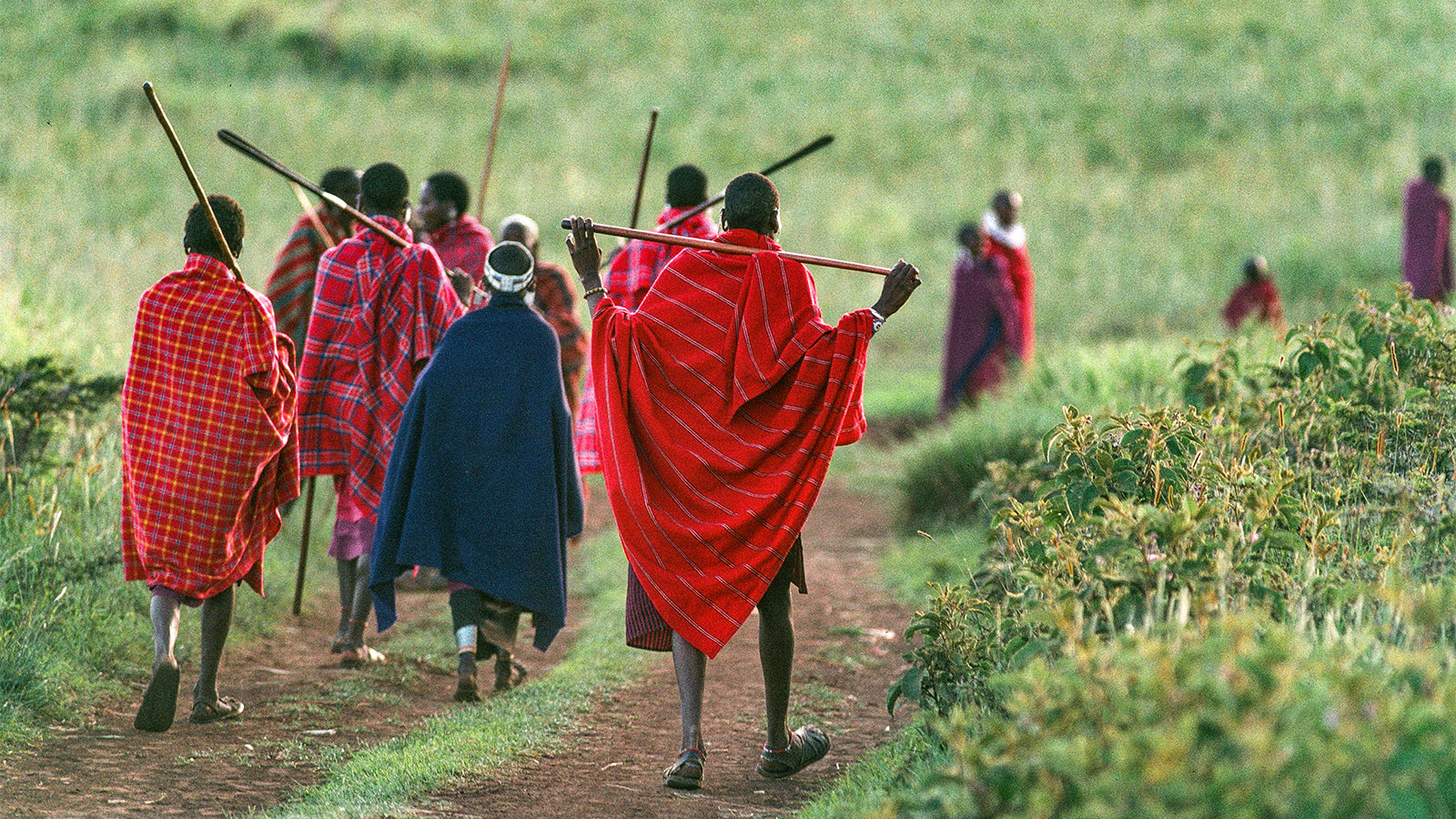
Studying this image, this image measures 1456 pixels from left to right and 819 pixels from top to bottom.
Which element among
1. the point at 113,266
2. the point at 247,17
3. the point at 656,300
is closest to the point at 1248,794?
the point at 656,300

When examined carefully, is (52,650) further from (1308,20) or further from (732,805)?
(1308,20)

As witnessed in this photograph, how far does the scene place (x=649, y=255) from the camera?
8477 mm

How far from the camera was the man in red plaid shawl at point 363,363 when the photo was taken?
714 cm

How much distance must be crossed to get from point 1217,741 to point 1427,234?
1393 centimetres

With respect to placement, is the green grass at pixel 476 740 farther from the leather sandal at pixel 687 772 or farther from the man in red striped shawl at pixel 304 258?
the man in red striped shawl at pixel 304 258

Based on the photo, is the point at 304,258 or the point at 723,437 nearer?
the point at 723,437

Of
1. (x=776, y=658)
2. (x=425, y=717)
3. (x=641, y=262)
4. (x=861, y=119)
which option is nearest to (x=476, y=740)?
(x=425, y=717)

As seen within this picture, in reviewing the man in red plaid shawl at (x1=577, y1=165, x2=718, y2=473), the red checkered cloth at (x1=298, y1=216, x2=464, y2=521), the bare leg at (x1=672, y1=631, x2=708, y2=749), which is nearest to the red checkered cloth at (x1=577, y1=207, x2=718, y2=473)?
the man in red plaid shawl at (x1=577, y1=165, x2=718, y2=473)

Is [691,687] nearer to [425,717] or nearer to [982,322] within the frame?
[425,717]

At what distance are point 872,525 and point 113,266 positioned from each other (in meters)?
6.01

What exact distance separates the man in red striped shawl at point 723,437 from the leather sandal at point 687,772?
0.6 inches

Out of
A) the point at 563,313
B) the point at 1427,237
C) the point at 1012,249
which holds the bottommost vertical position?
the point at 563,313

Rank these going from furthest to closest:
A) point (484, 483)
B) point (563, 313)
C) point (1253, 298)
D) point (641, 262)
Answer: point (1253, 298), point (563, 313), point (641, 262), point (484, 483)

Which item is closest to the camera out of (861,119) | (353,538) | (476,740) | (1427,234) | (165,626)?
(476,740)
